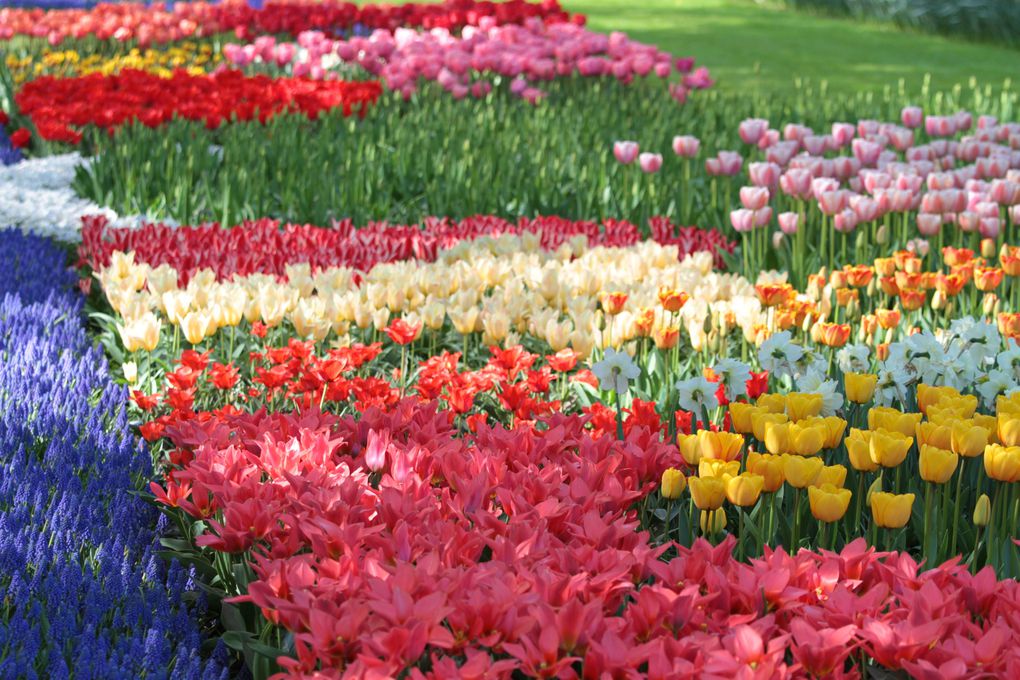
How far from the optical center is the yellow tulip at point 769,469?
2402 mm

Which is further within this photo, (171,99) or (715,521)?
(171,99)

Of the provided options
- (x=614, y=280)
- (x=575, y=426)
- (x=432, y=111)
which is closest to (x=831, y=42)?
(x=432, y=111)

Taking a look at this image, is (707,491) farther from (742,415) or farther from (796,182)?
(796,182)

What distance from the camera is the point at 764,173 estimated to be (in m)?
6.14

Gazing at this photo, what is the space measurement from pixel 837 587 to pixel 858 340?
2161 millimetres

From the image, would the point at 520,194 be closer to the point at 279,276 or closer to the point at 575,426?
Result: the point at 279,276

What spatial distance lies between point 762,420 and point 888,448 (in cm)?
28

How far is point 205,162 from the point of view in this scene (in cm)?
702

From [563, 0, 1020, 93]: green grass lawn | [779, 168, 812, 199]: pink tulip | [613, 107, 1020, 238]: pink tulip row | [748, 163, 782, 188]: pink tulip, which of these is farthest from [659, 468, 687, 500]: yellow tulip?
[563, 0, 1020, 93]: green grass lawn

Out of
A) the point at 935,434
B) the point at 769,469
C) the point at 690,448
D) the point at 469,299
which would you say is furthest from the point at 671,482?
the point at 469,299

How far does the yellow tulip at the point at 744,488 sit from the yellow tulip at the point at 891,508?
0.73 feet

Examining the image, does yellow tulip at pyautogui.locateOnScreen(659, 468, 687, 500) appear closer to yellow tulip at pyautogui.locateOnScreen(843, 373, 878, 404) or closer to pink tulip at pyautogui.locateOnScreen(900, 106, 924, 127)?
yellow tulip at pyautogui.locateOnScreen(843, 373, 878, 404)

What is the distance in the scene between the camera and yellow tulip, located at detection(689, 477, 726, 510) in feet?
7.76

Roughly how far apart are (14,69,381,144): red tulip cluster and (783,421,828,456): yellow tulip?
6.29 meters
